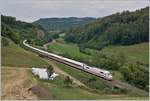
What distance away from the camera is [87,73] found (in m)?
36.1

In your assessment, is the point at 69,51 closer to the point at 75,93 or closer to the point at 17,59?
the point at 17,59

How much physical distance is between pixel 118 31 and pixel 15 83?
51081 mm

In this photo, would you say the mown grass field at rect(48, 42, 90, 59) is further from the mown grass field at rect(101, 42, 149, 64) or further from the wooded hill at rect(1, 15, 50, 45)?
the mown grass field at rect(101, 42, 149, 64)

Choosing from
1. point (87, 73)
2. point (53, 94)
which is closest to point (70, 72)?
point (87, 73)

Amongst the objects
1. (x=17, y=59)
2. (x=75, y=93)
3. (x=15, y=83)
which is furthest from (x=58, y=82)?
(x=17, y=59)

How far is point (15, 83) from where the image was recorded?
2797cm

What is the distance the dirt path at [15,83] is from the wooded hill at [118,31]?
4249 cm

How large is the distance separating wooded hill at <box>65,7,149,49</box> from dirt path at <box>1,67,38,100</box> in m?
42.5

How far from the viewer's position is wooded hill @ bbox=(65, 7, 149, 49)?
7394cm

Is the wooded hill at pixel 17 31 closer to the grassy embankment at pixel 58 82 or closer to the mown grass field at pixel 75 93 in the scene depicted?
the grassy embankment at pixel 58 82

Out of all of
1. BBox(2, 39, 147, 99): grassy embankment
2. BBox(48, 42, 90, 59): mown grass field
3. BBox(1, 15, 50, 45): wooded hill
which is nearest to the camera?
BBox(2, 39, 147, 99): grassy embankment

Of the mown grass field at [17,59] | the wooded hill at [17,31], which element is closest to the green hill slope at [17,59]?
the mown grass field at [17,59]

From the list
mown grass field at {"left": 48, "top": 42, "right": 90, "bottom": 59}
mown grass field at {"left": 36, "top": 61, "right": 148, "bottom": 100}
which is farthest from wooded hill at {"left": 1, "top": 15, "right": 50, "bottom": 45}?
mown grass field at {"left": 36, "top": 61, "right": 148, "bottom": 100}

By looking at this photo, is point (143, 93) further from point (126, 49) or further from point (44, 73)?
point (126, 49)
